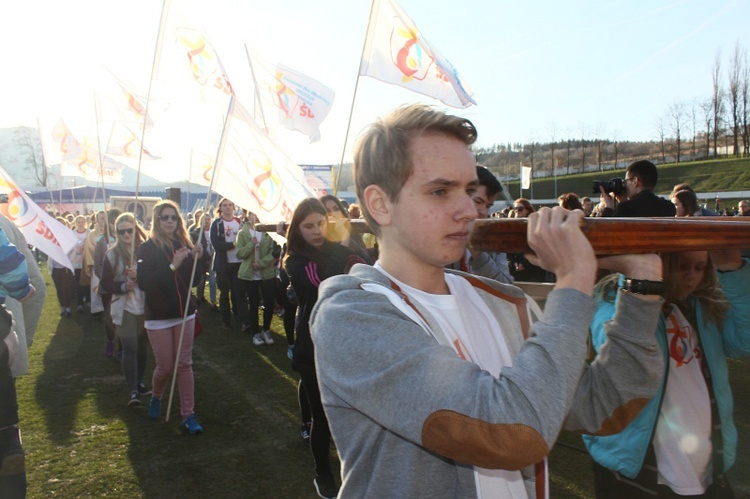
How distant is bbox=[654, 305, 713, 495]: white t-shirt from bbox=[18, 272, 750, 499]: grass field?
2.01m

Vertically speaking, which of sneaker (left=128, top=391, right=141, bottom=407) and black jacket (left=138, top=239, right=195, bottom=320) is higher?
black jacket (left=138, top=239, right=195, bottom=320)

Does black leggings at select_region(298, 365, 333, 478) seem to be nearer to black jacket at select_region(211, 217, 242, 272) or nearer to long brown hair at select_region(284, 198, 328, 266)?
long brown hair at select_region(284, 198, 328, 266)

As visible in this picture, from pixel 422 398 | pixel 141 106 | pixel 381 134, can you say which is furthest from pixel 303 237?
pixel 141 106

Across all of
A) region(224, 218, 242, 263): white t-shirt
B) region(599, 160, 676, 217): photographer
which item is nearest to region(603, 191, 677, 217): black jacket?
region(599, 160, 676, 217): photographer

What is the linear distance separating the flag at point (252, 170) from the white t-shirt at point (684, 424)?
13.2 ft

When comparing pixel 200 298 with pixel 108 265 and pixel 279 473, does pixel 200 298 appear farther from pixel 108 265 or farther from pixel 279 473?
pixel 279 473

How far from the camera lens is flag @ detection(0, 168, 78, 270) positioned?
17.7 feet

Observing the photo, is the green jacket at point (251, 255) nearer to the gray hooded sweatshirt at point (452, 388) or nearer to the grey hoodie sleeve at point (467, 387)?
the gray hooded sweatshirt at point (452, 388)

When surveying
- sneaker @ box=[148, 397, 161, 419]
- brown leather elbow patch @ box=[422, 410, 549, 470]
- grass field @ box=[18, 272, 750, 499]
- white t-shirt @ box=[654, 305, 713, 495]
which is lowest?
grass field @ box=[18, 272, 750, 499]

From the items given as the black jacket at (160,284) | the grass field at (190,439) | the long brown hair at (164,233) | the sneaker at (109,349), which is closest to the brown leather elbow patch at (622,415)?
the grass field at (190,439)

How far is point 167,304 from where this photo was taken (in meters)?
5.40

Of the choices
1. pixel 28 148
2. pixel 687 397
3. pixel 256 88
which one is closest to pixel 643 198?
pixel 687 397

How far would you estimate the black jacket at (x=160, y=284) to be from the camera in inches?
213

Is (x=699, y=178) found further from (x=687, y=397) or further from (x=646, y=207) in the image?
(x=687, y=397)
